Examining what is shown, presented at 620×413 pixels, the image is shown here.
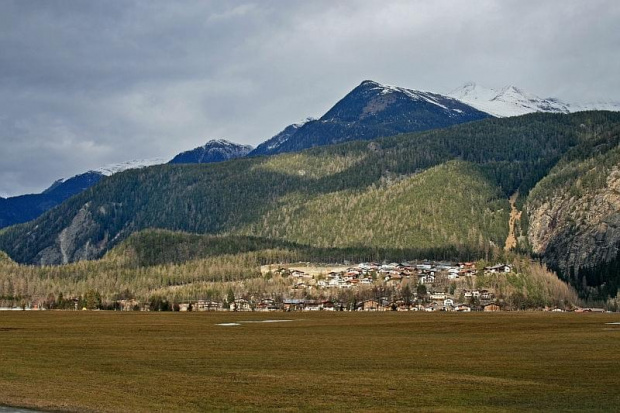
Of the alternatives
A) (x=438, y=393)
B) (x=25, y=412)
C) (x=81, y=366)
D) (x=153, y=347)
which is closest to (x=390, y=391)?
(x=438, y=393)

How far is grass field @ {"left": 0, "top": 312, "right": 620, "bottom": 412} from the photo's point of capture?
165 ft

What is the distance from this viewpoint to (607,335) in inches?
4250

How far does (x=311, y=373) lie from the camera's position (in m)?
64.7

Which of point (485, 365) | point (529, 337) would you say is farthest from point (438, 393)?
point (529, 337)

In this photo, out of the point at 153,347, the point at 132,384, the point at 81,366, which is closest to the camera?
the point at 132,384

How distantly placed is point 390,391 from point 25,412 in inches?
841

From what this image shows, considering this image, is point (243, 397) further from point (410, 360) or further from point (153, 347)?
point (153, 347)

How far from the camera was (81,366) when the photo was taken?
6950 centimetres

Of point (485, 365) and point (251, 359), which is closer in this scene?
point (485, 365)

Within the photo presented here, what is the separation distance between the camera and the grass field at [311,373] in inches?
→ 1978

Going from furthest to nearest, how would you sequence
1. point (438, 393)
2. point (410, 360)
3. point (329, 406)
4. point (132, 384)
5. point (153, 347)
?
point (153, 347)
point (410, 360)
point (132, 384)
point (438, 393)
point (329, 406)

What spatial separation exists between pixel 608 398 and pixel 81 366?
39377 millimetres

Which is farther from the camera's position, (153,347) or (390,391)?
(153,347)

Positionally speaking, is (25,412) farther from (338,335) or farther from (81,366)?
(338,335)
